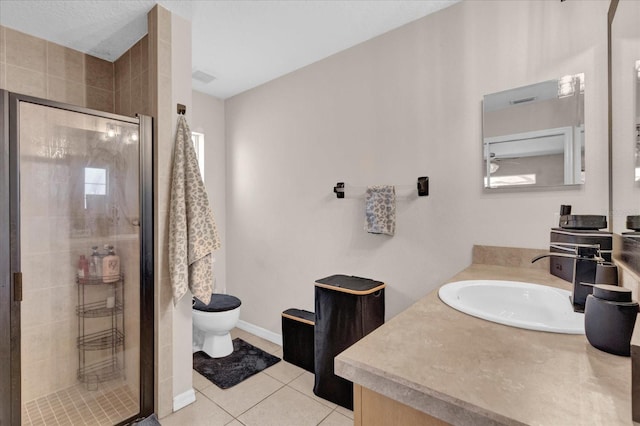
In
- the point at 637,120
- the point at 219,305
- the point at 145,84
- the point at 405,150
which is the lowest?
Answer: the point at 219,305

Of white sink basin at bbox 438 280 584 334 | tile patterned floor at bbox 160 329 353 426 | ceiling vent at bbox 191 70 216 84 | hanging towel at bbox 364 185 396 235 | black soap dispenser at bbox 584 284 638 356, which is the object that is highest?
ceiling vent at bbox 191 70 216 84

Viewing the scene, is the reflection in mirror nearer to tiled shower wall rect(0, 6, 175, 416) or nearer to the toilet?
tiled shower wall rect(0, 6, 175, 416)

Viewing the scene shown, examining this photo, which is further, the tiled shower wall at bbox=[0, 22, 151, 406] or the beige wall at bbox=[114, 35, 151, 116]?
the beige wall at bbox=[114, 35, 151, 116]

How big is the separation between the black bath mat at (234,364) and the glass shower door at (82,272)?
580mm

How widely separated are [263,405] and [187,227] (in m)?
1.26

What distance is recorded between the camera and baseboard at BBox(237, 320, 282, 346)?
9.39 feet

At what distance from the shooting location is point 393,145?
2.14 m

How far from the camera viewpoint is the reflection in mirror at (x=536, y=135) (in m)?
1.52

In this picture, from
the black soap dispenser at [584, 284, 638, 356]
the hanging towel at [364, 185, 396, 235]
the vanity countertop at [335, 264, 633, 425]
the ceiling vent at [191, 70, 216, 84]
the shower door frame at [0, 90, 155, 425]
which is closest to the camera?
the vanity countertop at [335, 264, 633, 425]

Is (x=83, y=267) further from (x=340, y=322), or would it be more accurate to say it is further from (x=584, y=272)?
(x=584, y=272)

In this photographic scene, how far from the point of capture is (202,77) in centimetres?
284

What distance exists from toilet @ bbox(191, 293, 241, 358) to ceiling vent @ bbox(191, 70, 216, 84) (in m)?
2.05

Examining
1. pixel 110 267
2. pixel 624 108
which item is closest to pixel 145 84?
pixel 110 267

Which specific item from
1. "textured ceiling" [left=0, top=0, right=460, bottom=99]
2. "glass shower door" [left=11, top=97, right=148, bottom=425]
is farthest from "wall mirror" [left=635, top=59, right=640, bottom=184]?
"glass shower door" [left=11, top=97, right=148, bottom=425]
